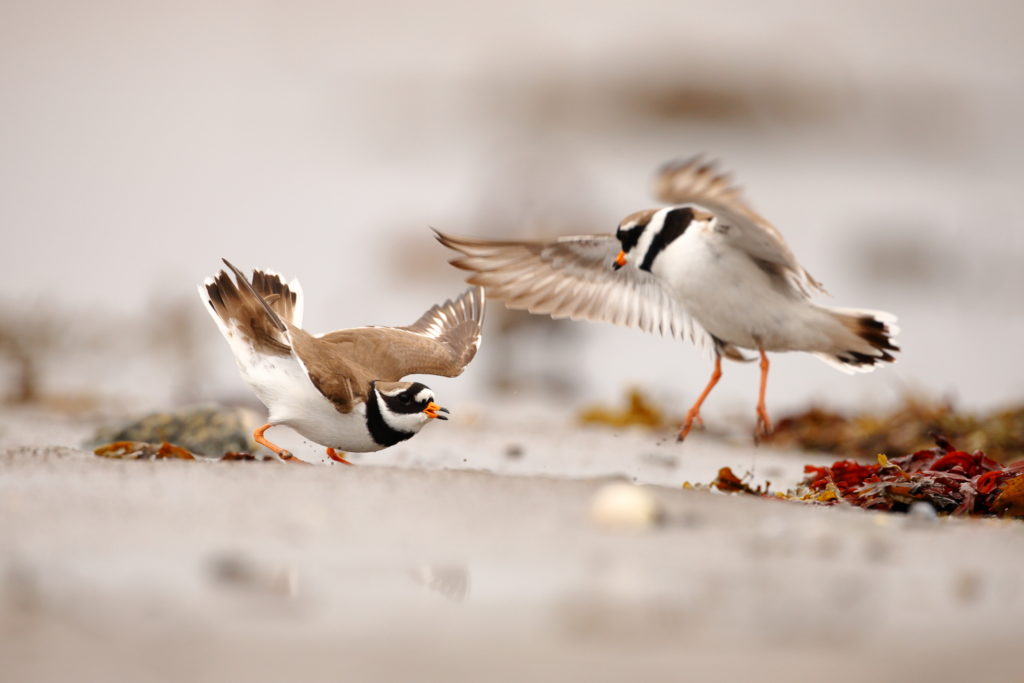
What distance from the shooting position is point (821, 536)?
3486 millimetres

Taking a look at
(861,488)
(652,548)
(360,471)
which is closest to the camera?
(652,548)

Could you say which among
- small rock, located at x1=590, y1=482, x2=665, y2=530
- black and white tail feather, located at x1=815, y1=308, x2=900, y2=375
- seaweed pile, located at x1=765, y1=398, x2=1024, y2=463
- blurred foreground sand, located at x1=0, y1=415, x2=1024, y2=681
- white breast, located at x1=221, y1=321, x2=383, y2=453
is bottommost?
blurred foreground sand, located at x1=0, y1=415, x2=1024, y2=681

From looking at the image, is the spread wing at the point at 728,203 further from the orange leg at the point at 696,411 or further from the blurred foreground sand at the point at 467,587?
the blurred foreground sand at the point at 467,587

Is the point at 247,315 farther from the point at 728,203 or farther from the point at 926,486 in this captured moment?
the point at 926,486

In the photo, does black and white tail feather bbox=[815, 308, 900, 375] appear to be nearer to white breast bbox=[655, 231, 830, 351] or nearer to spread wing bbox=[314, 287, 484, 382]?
white breast bbox=[655, 231, 830, 351]

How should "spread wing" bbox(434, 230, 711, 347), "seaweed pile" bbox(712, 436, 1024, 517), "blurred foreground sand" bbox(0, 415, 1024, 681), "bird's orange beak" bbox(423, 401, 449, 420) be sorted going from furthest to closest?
"spread wing" bbox(434, 230, 711, 347) → "bird's orange beak" bbox(423, 401, 449, 420) → "seaweed pile" bbox(712, 436, 1024, 517) → "blurred foreground sand" bbox(0, 415, 1024, 681)

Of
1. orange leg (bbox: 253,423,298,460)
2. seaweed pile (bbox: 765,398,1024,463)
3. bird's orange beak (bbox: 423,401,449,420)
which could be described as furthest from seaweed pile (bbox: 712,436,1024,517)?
orange leg (bbox: 253,423,298,460)

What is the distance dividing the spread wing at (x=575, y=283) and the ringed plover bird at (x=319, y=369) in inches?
31.9

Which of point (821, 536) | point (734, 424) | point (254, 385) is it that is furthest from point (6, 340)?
point (821, 536)

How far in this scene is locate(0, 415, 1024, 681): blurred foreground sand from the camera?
2.44 meters

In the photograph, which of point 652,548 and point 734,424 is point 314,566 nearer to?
point 652,548

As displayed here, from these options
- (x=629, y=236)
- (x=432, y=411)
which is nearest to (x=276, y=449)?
(x=432, y=411)

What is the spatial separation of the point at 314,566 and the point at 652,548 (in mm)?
996

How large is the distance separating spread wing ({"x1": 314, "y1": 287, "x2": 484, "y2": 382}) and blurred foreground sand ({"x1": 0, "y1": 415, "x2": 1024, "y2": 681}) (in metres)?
1.27
